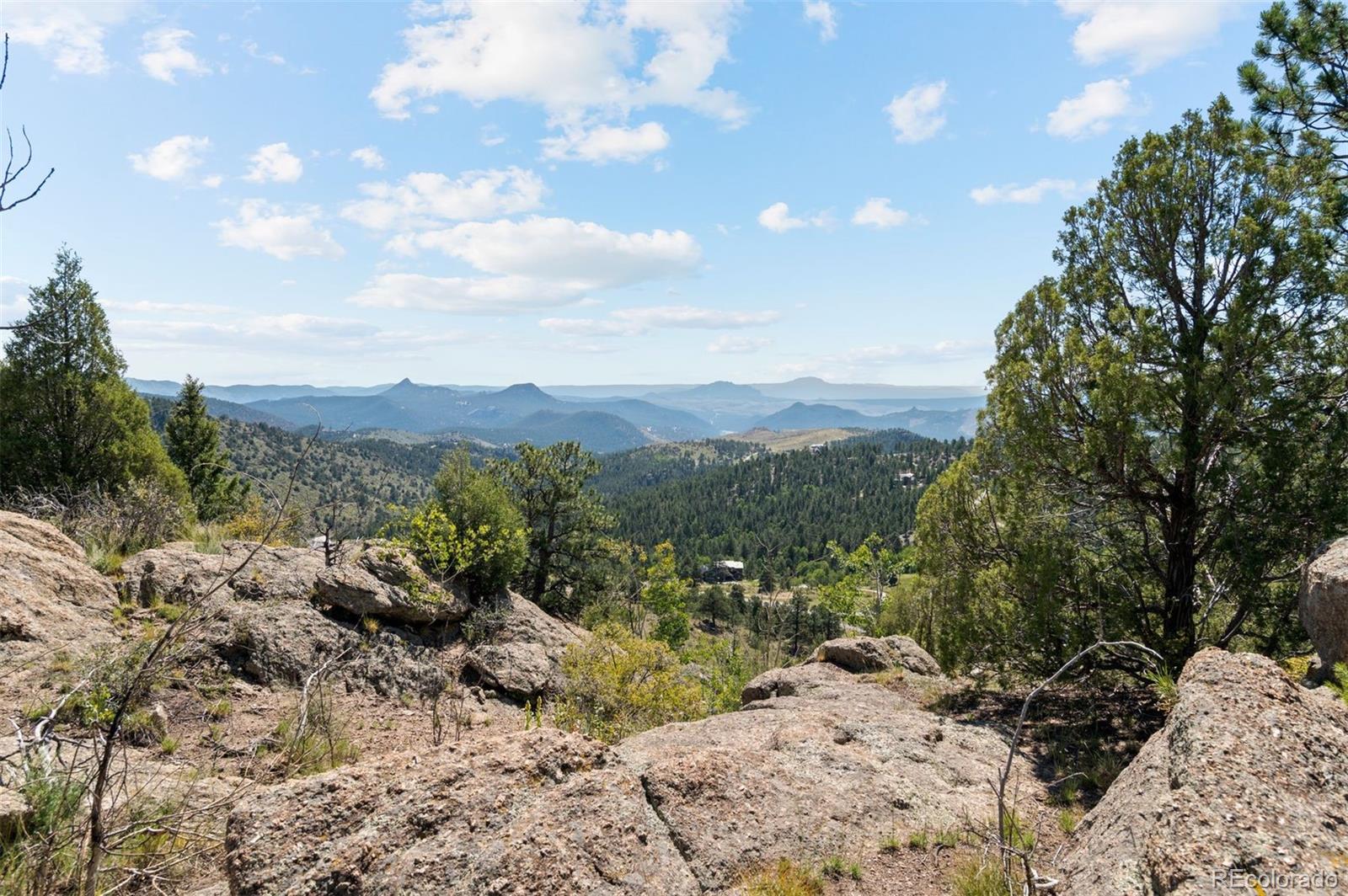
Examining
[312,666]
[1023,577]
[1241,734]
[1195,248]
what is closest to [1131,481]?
[1023,577]

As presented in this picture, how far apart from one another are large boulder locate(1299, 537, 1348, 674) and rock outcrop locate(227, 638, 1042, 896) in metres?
3.88

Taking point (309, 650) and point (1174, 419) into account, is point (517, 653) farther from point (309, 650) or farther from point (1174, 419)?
point (1174, 419)

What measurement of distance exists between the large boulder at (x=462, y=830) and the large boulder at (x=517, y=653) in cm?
951

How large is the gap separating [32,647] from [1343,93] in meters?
20.4

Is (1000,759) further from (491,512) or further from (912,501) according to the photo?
(912,501)

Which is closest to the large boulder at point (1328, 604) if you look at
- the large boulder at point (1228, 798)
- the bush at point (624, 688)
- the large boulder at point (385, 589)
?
the large boulder at point (1228, 798)

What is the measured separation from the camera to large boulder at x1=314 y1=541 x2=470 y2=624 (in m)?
13.1

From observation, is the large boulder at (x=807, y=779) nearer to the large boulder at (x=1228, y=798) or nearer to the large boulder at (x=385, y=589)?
the large boulder at (x=1228, y=798)

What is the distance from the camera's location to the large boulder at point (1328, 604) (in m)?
6.26

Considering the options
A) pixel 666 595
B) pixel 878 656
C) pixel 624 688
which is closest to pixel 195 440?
pixel 666 595

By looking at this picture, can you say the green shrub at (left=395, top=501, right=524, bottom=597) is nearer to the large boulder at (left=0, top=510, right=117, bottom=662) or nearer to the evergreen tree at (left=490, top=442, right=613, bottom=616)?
the large boulder at (left=0, top=510, right=117, bottom=662)

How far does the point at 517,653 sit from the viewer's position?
556 inches

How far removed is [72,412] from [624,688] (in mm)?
18165

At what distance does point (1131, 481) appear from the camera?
885 centimetres
